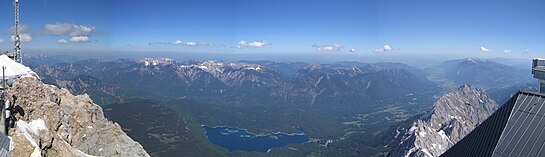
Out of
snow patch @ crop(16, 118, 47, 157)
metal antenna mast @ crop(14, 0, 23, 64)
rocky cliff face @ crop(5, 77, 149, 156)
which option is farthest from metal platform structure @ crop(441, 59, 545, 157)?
metal antenna mast @ crop(14, 0, 23, 64)

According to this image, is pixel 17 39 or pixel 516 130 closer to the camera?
pixel 516 130

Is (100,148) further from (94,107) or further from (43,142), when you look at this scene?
(43,142)

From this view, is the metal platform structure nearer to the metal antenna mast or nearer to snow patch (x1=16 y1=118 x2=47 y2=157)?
snow patch (x1=16 y1=118 x2=47 y2=157)

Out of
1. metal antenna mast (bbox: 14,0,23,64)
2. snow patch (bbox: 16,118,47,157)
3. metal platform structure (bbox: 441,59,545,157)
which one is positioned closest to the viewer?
metal platform structure (bbox: 441,59,545,157)

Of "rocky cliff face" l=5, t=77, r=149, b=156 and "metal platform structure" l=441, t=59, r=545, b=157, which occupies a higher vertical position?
"metal platform structure" l=441, t=59, r=545, b=157

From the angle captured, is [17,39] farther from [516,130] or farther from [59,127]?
[516,130]

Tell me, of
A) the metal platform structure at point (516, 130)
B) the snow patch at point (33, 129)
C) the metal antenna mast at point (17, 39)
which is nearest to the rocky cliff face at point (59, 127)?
the snow patch at point (33, 129)

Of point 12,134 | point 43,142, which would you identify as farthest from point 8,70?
point 43,142

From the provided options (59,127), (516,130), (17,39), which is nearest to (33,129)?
(17,39)

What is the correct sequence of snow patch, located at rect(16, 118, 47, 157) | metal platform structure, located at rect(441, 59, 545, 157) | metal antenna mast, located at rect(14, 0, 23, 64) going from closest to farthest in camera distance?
metal platform structure, located at rect(441, 59, 545, 157), snow patch, located at rect(16, 118, 47, 157), metal antenna mast, located at rect(14, 0, 23, 64)
